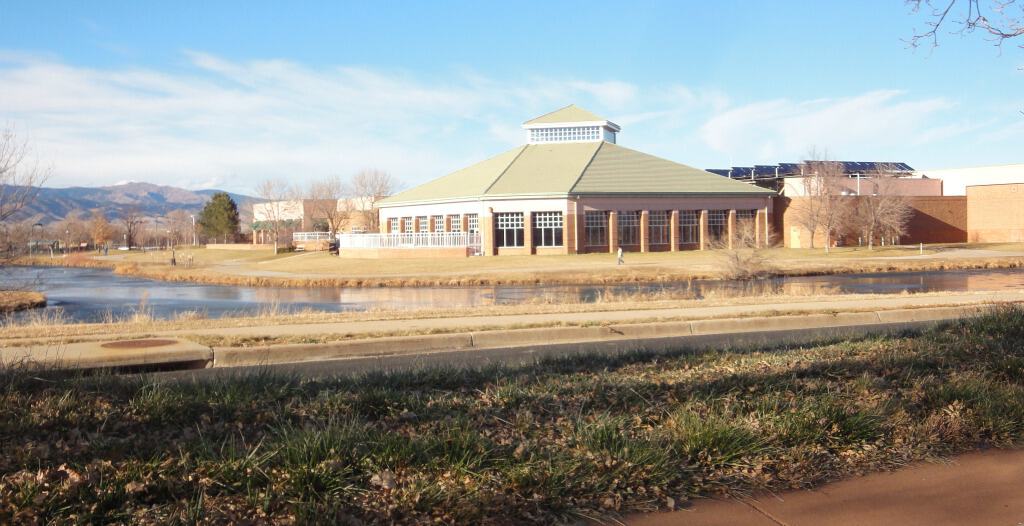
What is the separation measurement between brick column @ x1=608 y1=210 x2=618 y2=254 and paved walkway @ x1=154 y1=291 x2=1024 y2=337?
37.4 metres

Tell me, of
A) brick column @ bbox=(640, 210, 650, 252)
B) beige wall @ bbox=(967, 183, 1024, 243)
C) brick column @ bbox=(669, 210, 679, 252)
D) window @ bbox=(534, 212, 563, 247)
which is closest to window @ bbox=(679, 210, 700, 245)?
brick column @ bbox=(669, 210, 679, 252)

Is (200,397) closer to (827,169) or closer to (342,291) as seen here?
(342,291)

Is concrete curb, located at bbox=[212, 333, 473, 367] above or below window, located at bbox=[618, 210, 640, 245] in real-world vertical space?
below

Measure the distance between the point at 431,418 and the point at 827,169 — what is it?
5922cm

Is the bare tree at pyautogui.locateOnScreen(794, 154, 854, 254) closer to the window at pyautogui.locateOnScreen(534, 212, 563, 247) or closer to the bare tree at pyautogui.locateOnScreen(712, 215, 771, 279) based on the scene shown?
the window at pyautogui.locateOnScreen(534, 212, 563, 247)

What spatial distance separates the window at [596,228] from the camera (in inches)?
2295

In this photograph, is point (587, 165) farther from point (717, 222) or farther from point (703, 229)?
point (717, 222)

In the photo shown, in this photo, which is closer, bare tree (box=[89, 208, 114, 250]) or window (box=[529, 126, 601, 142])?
window (box=[529, 126, 601, 142])

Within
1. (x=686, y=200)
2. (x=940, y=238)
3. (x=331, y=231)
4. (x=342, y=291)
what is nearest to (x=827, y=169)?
(x=686, y=200)

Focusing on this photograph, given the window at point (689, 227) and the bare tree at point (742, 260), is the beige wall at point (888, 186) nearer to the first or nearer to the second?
the window at point (689, 227)

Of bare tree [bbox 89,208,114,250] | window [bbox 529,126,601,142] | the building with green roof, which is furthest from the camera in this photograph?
bare tree [bbox 89,208,114,250]

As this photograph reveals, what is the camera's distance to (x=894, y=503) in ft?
16.8

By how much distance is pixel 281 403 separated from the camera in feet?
20.0

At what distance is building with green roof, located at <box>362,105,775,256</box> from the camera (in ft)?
190
